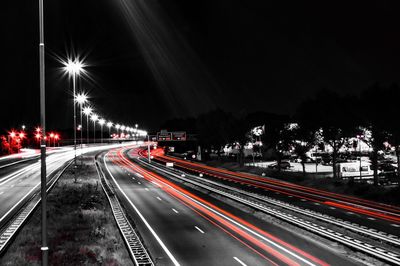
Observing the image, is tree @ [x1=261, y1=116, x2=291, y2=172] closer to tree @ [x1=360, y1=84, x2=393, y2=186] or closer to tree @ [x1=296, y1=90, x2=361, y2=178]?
tree @ [x1=296, y1=90, x2=361, y2=178]

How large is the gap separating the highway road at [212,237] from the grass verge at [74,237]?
2325mm

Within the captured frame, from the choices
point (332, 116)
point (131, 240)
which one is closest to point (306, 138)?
point (332, 116)

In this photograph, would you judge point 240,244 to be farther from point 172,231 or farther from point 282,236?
point 172,231

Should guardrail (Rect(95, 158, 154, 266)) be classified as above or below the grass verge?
below

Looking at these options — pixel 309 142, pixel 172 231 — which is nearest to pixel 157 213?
pixel 172 231

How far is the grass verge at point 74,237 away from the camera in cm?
2048


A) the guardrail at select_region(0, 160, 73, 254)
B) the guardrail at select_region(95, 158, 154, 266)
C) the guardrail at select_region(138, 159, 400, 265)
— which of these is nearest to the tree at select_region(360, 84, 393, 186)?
the guardrail at select_region(138, 159, 400, 265)

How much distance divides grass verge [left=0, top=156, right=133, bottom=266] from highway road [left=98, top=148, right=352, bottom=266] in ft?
7.63

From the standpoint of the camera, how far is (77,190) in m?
48.7

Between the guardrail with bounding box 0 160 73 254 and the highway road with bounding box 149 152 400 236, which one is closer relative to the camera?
the guardrail with bounding box 0 160 73 254

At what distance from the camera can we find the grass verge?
2048 cm

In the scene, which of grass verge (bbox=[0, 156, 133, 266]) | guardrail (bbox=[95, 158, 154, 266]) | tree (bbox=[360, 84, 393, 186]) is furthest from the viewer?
tree (bbox=[360, 84, 393, 186])

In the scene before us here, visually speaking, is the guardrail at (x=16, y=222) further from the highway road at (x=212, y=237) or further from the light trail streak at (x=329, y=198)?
the light trail streak at (x=329, y=198)

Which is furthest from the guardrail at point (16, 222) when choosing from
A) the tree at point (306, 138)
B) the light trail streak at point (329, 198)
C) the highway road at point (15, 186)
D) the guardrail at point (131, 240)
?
the tree at point (306, 138)
